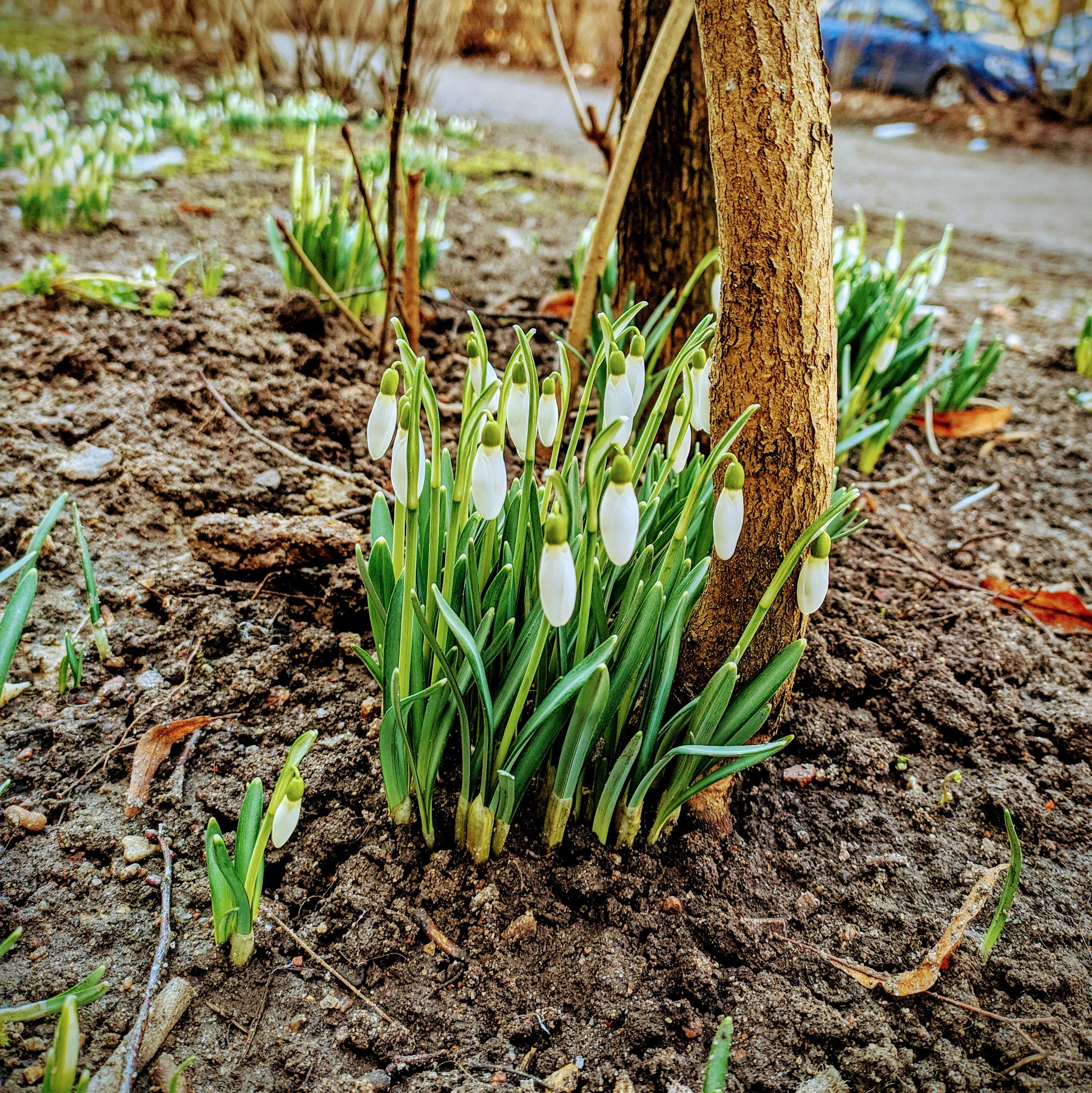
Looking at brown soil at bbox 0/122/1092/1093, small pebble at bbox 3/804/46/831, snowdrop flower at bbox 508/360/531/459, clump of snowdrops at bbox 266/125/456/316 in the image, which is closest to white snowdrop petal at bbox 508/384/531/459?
snowdrop flower at bbox 508/360/531/459

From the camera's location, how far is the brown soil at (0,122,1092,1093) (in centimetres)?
117

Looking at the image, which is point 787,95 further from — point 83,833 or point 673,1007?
point 83,833

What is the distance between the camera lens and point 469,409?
1189mm

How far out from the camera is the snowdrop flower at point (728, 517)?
3.73 feet

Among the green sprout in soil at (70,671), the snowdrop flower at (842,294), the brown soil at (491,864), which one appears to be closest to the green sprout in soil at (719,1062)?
the brown soil at (491,864)

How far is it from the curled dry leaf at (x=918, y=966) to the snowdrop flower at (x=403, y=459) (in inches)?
34.6

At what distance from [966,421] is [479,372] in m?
2.32

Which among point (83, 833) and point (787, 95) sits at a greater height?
point (787, 95)

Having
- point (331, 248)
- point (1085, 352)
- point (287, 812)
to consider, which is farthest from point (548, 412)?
point (1085, 352)

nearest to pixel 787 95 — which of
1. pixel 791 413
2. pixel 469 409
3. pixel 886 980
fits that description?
pixel 791 413

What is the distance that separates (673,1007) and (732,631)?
554 millimetres

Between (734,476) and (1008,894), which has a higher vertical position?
(734,476)

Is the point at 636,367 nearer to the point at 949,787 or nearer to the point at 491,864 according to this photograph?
the point at 491,864

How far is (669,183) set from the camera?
96.7 inches
